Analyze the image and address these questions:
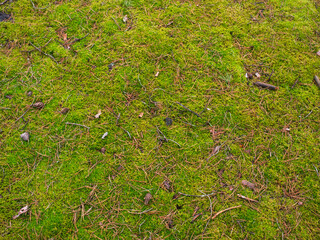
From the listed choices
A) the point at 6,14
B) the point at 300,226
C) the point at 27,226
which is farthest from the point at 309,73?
the point at 6,14

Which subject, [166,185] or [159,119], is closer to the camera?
[166,185]

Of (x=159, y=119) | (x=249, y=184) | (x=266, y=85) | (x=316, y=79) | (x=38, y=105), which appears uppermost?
(x=38, y=105)

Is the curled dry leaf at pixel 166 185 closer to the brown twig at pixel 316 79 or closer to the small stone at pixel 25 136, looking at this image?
the small stone at pixel 25 136

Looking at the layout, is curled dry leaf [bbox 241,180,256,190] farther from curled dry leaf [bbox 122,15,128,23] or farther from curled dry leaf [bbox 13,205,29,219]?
curled dry leaf [bbox 122,15,128,23]

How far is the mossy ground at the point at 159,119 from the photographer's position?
2.15 metres

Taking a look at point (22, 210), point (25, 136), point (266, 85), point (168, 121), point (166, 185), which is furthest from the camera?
point (266, 85)

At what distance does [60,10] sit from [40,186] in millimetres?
2772

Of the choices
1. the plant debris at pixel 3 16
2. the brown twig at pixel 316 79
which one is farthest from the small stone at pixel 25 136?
the brown twig at pixel 316 79

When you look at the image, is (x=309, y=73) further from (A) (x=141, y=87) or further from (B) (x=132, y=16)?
(B) (x=132, y=16)

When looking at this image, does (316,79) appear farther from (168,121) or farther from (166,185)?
(166,185)

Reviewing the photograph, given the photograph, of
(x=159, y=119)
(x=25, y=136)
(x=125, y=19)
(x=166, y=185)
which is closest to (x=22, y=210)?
(x=25, y=136)

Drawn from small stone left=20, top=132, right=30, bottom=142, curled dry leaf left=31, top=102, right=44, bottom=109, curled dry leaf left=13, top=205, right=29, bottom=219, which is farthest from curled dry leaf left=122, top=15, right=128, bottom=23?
curled dry leaf left=13, top=205, right=29, bottom=219

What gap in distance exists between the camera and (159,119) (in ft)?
8.63

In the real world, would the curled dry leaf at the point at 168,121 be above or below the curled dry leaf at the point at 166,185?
above
